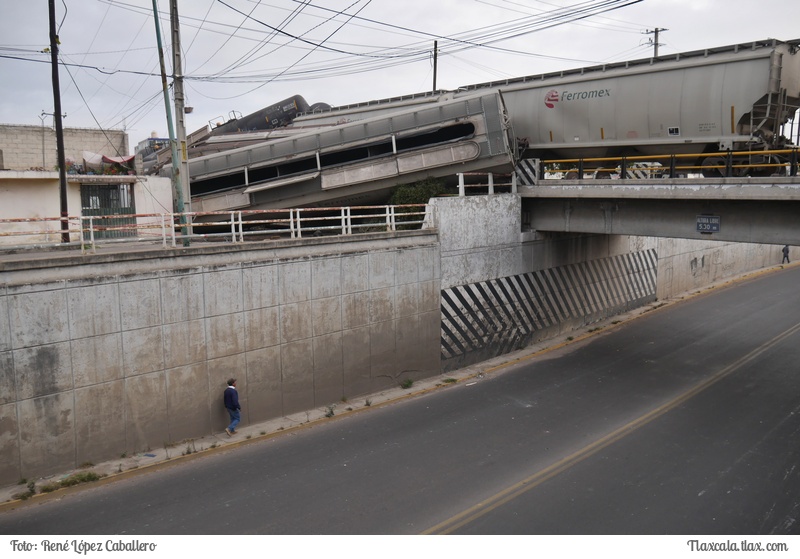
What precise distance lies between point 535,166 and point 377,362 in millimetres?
8922

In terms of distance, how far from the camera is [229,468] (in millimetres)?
10906

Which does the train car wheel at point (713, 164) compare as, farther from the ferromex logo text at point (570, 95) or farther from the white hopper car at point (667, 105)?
the ferromex logo text at point (570, 95)

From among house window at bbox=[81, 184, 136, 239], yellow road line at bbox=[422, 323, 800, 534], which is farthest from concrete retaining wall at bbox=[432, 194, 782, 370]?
house window at bbox=[81, 184, 136, 239]

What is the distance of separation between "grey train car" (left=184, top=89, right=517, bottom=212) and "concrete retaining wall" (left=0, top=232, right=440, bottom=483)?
165 inches

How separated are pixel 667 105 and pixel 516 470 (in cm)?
Answer: 1327

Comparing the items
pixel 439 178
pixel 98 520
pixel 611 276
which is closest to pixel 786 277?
pixel 611 276

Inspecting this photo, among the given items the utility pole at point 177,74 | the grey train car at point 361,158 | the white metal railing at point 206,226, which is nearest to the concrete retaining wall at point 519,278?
the white metal railing at point 206,226

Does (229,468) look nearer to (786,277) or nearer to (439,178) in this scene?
(439,178)

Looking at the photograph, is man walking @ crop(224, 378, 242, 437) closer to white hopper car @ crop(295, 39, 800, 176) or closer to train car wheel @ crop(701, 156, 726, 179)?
white hopper car @ crop(295, 39, 800, 176)

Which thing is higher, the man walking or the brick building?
the brick building

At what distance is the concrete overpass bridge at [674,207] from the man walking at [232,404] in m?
11.5

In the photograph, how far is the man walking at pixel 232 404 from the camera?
12.3 m

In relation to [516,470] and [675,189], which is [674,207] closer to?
[675,189]

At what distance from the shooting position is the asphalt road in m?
8.79
